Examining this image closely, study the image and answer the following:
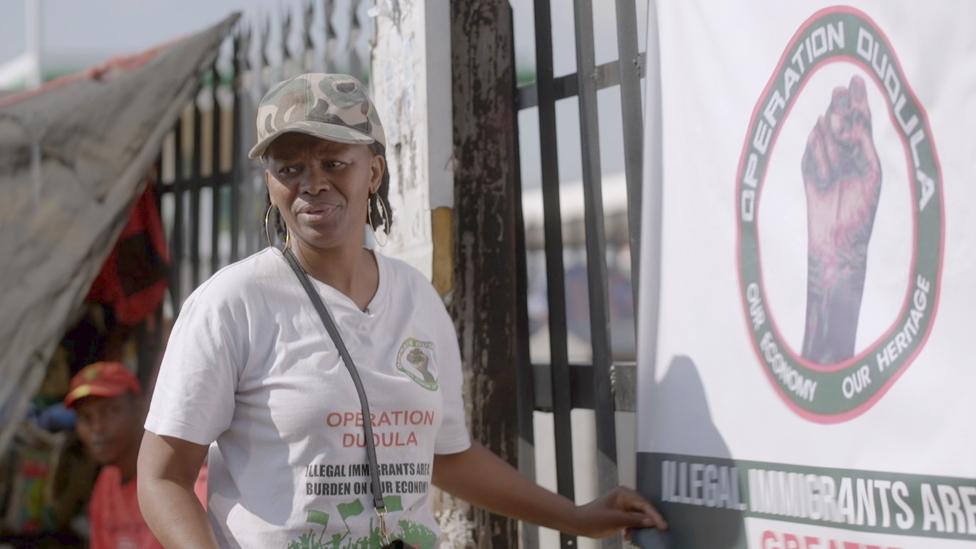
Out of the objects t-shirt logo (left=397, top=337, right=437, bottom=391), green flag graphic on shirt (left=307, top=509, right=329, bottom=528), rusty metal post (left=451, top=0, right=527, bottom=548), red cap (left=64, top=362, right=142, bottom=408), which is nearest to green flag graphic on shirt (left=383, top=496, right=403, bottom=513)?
green flag graphic on shirt (left=307, top=509, right=329, bottom=528)

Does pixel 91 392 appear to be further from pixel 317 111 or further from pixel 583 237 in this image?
pixel 317 111

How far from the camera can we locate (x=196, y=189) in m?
5.75

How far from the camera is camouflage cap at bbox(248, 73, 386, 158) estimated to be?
7.19 ft

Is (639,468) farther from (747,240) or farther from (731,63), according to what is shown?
(731,63)

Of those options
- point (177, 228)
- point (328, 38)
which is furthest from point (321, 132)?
point (177, 228)

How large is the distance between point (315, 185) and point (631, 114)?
1.12 m

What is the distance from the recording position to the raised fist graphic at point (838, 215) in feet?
6.71

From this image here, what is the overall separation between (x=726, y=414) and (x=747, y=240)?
0.33m

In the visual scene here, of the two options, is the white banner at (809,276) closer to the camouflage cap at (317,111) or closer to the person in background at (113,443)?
the camouflage cap at (317,111)

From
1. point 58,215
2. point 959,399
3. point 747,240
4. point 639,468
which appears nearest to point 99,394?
point 58,215

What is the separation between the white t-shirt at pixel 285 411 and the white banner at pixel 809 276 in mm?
572

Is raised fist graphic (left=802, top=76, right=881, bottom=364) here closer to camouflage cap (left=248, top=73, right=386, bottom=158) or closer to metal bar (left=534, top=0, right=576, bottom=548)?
camouflage cap (left=248, top=73, right=386, bottom=158)

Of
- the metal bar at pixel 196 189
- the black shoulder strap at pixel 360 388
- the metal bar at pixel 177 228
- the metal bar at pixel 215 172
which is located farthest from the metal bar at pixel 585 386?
the metal bar at pixel 177 228

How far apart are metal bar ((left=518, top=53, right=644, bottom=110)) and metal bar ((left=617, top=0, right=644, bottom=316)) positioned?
0.03m
